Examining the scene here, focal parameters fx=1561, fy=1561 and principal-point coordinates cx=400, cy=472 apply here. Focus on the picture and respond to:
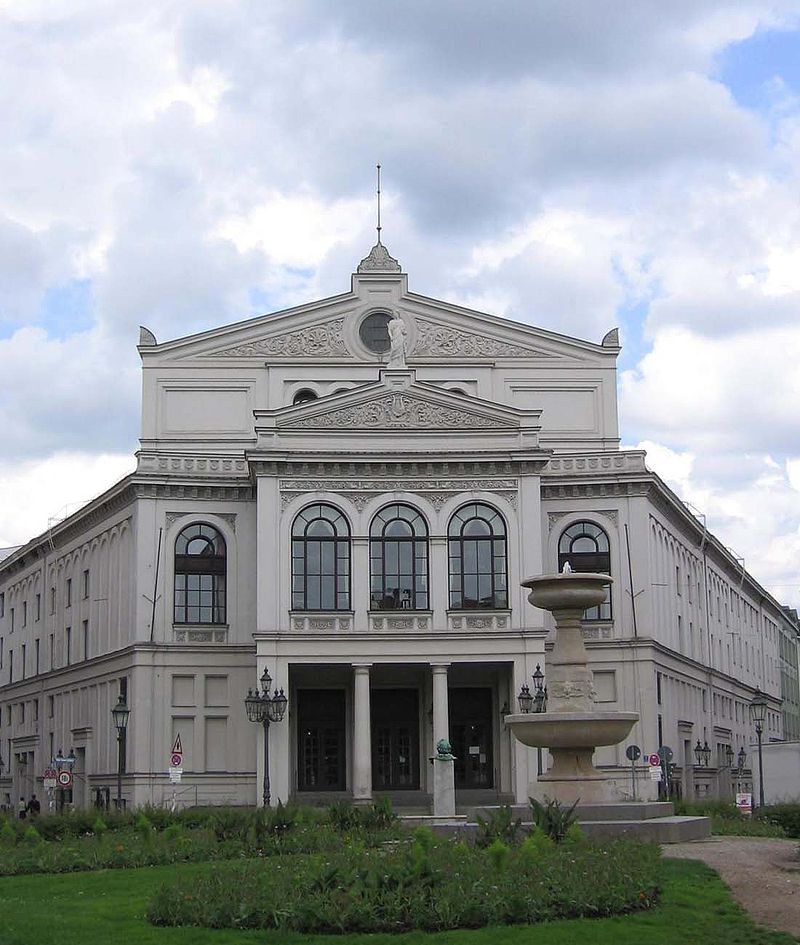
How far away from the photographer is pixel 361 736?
2343 inches

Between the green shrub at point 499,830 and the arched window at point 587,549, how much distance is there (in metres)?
40.1

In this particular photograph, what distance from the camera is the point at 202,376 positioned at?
69.8 metres

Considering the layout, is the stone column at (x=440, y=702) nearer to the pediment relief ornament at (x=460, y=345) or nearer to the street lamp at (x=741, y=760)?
the pediment relief ornament at (x=460, y=345)

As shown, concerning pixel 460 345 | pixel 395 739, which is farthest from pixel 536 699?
pixel 460 345

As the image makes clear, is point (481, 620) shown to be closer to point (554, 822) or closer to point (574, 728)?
point (574, 728)

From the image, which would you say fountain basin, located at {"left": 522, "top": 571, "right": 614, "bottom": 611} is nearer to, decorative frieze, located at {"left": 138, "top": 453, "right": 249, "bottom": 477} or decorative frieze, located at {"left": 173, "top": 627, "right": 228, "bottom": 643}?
Result: decorative frieze, located at {"left": 173, "top": 627, "right": 228, "bottom": 643}

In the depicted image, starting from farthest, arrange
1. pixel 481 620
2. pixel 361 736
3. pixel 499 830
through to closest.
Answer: pixel 481 620
pixel 361 736
pixel 499 830

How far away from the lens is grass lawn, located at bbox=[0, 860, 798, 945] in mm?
18797

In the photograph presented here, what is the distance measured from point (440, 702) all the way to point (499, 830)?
3411 cm

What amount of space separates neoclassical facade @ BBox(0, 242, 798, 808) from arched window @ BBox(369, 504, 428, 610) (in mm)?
87

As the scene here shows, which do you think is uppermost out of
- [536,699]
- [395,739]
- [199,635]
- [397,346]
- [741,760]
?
[397,346]

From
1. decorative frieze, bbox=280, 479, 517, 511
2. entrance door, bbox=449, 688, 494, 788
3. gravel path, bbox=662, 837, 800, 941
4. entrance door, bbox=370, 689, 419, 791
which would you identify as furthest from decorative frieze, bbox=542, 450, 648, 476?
gravel path, bbox=662, 837, 800, 941

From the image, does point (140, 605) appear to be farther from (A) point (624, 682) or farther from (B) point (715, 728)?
(B) point (715, 728)

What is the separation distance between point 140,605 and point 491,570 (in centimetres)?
1478
